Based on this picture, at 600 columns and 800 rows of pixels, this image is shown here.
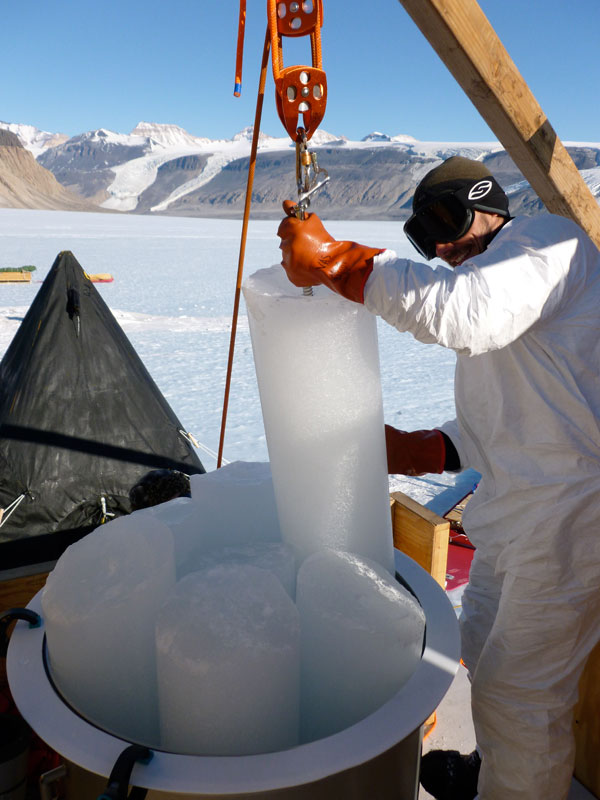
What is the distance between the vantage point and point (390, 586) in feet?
3.13

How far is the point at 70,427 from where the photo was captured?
2.24 meters

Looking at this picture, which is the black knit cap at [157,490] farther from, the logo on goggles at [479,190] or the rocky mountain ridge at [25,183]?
the rocky mountain ridge at [25,183]

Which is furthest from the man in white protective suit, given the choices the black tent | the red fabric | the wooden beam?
the black tent

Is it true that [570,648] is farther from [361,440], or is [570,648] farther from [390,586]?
[361,440]

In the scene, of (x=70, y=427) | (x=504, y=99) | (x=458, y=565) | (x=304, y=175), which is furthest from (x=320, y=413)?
(x=458, y=565)

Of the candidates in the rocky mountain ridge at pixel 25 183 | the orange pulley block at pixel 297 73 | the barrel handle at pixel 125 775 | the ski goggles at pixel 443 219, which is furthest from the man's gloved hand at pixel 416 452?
the rocky mountain ridge at pixel 25 183

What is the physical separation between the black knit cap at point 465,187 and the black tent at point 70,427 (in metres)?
1.52

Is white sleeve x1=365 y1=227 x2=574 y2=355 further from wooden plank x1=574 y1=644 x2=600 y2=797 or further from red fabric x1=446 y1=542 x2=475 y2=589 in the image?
red fabric x1=446 y1=542 x2=475 y2=589

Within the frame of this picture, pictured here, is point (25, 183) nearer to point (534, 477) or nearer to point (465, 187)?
point (465, 187)

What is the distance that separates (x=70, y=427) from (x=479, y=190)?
5.47ft

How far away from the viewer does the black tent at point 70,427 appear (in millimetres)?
2154

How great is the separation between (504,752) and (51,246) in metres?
19.5

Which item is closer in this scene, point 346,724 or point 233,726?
point 233,726

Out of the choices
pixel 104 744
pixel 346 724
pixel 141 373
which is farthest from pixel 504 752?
pixel 141 373
